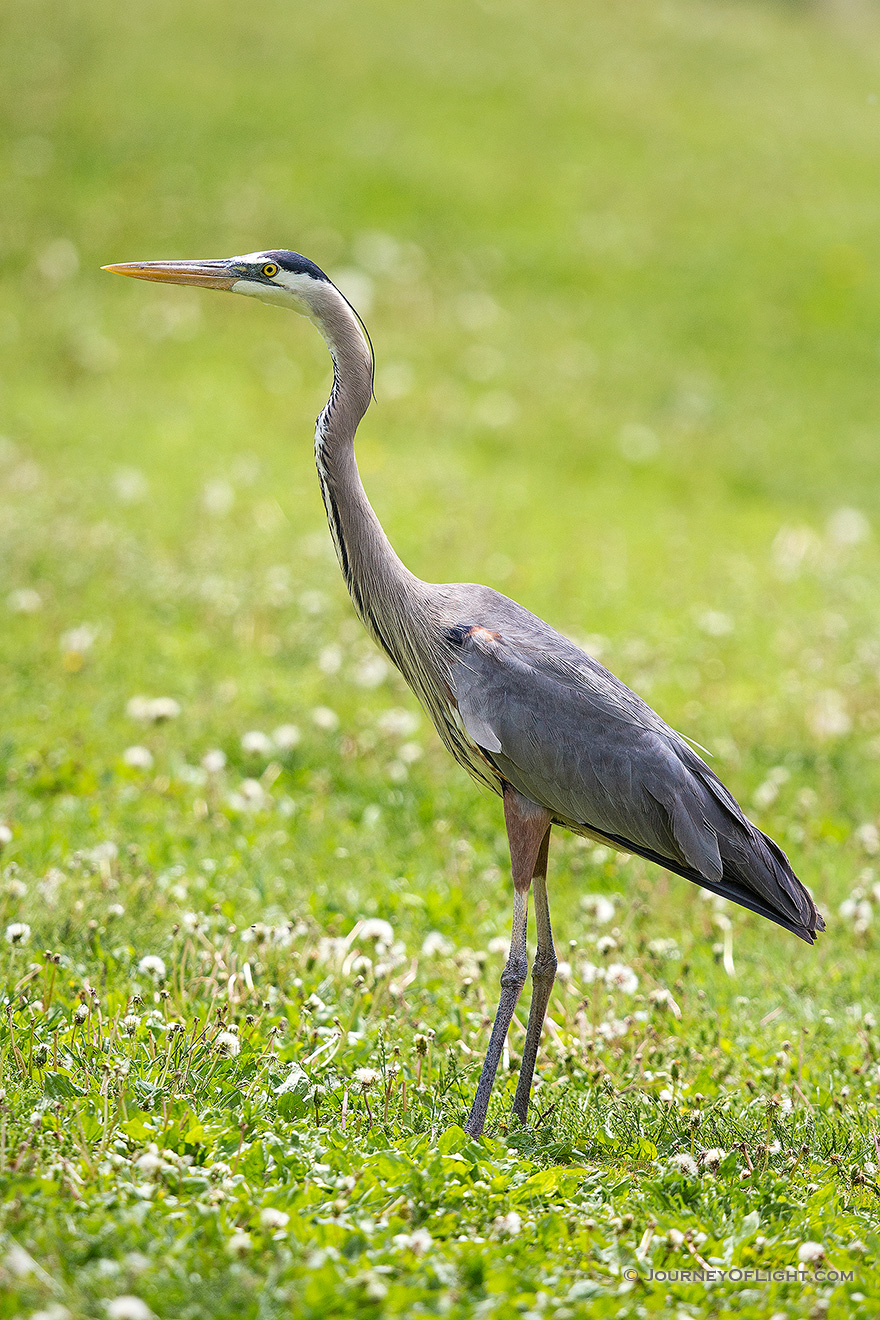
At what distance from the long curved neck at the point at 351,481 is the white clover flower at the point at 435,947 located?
1419mm

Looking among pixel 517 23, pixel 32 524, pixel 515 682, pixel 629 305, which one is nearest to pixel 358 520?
pixel 515 682

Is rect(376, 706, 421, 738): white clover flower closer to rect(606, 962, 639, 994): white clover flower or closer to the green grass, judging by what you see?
the green grass

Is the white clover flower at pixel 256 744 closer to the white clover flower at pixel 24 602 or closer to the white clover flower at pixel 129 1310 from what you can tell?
the white clover flower at pixel 24 602

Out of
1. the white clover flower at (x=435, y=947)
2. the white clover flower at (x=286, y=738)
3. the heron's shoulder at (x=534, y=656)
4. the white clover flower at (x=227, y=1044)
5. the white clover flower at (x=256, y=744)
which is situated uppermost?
the heron's shoulder at (x=534, y=656)

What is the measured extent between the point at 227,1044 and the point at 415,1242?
1185 mm

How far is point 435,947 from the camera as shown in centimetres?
507

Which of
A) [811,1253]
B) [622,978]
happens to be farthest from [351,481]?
[811,1253]

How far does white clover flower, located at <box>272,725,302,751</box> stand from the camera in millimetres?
6707

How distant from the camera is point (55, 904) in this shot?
497cm

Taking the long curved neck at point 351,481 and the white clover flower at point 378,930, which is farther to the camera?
the white clover flower at point 378,930

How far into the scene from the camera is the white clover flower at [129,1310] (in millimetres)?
2535

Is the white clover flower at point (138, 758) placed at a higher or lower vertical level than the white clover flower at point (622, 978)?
higher

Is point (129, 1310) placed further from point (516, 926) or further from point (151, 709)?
point (151, 709)

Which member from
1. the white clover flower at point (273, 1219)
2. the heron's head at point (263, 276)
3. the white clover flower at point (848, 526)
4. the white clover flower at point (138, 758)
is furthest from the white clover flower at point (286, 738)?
the white clover flower at point (848, 526)
